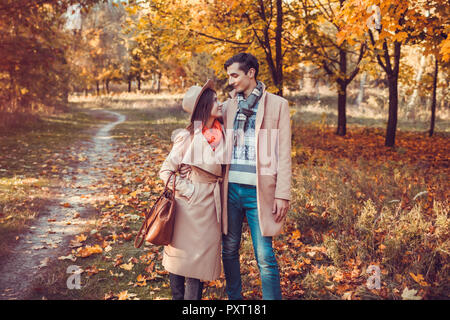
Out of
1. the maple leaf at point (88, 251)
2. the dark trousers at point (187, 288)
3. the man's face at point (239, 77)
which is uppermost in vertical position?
the man's face at point (239, 77)

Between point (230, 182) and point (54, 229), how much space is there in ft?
10.7

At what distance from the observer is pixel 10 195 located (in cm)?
584

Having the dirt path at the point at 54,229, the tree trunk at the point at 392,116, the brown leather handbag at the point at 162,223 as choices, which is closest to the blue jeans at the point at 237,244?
the brown leather handbag at the point at 162,223

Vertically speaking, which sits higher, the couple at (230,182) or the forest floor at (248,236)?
the couple at (230,182)

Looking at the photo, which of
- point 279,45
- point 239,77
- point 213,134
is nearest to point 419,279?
point 213,134

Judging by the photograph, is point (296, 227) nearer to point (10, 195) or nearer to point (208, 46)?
point (10, 195)

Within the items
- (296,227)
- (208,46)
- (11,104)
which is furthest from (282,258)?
(11,104)

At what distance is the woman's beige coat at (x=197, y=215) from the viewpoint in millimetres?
2703

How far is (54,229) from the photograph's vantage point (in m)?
4.87

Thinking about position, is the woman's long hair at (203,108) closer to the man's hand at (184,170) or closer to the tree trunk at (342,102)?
the man's hand at (184,170)

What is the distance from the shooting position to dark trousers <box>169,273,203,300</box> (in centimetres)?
274

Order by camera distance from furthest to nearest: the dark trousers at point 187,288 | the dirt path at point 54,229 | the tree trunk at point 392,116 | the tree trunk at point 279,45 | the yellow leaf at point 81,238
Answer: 1. the tree trunk at point 392,116
2. the tree trunk at point 279,45
3. the yellow leaf at point 81,238
4. the dirt path at point 54,229
5. the dark trousers at point 187,288

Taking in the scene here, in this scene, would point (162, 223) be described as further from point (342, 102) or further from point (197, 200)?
point (342, 102)
